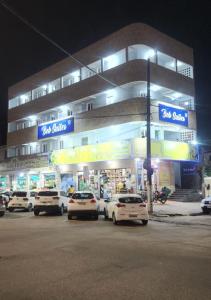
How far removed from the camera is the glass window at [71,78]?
42.4m

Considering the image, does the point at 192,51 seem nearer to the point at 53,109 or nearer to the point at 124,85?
the point at 124,85

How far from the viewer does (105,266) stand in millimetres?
8750

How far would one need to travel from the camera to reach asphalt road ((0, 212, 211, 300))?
6.70 m

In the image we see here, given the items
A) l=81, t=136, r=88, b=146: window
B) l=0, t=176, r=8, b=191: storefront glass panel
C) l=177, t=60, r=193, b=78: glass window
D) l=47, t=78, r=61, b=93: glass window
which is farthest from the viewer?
l=0, t=176, r=8, b=191: storefront glass panel

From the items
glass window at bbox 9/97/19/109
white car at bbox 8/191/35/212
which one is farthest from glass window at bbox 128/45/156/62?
glass window at bbox 9/97/19/109

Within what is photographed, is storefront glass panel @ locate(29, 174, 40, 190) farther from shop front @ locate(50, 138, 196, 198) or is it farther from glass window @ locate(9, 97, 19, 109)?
glass window @ locate(9, 97, 19, 109)

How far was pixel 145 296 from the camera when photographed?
6.42m

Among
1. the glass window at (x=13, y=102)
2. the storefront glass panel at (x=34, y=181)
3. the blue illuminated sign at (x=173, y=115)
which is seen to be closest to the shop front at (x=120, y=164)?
the blue illuminated sign at (x=173, y=115)

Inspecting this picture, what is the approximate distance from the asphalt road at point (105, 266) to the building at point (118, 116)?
19.8m

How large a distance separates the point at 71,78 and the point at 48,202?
22.6 metres

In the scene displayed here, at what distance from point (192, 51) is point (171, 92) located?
270 inches

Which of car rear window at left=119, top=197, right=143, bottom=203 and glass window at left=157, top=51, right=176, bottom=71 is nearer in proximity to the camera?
car rear window at left=119, top=197, right=143, bottom=203

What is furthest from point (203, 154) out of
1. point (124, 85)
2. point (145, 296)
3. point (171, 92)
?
point (145, 296)

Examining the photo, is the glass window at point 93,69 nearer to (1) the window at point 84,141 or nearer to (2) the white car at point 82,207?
(1) the window at point 84,141
